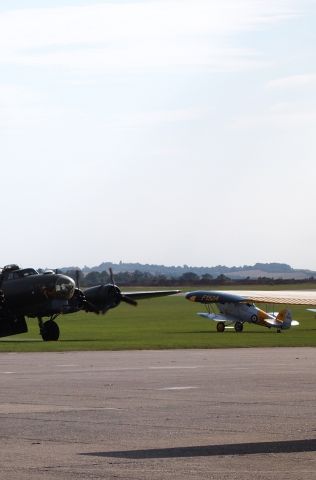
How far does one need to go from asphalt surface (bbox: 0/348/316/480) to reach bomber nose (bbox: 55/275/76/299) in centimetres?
1916

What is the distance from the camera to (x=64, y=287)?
5588 cm

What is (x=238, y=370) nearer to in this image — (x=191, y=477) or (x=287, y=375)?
(x=287, y=375)

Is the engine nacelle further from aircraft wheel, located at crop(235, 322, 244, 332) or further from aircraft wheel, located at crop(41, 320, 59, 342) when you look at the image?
aircraft wheel, located at crop(235, 322, 244, 332)

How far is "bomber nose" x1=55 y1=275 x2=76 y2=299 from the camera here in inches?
2197

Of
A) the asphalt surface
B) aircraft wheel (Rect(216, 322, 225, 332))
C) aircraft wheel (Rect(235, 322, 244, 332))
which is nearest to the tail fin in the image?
aircraft wheel (Rect(216, 322, 225, 332))

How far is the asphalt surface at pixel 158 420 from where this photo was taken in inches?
589

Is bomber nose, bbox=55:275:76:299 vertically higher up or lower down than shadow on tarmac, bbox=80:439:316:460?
higher up

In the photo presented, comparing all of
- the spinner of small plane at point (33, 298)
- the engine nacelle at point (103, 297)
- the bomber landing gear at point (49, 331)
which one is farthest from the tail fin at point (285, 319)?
the bomber landing gear at point (49, 331)

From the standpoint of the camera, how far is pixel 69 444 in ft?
56.7

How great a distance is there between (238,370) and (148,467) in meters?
17.9

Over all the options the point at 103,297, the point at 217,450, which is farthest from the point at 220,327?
the point at 217,450

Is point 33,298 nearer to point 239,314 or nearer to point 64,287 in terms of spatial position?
point 64,287

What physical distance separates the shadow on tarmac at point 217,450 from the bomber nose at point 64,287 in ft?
128

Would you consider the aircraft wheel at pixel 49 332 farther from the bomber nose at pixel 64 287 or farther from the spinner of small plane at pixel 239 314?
the spinner of small plane at pixel 239 314
